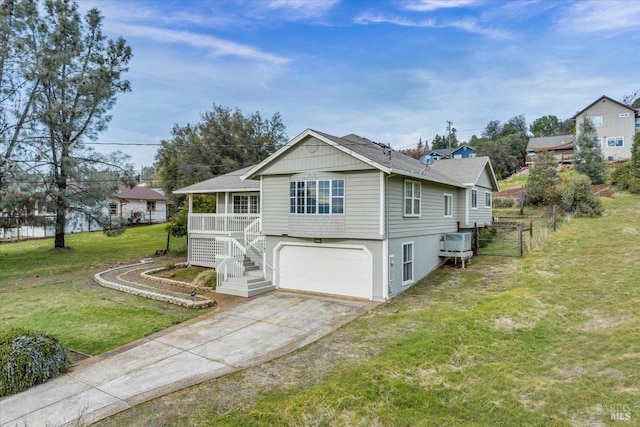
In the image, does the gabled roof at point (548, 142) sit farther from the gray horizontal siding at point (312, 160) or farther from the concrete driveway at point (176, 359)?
the concrete driveway at point (176, 359)

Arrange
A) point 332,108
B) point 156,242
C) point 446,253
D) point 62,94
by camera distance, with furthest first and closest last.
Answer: point 156,242 → point 332,108 → point 62,94 → point 446,253

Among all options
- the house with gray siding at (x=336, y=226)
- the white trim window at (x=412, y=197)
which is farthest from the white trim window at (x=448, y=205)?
the white trim window at (x=412, y=197)

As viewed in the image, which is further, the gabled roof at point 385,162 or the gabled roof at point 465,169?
the gabled roof at point 465,169

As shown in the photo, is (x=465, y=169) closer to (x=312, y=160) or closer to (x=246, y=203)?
(x=312, y=160)

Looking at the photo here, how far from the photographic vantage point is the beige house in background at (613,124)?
40250 mm

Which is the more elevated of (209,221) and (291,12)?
(291,12)

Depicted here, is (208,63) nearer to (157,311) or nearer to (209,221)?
(209,221)

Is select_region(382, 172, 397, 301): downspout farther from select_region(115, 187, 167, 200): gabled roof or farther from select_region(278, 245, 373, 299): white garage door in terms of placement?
select_region(115, 187, 167, 200): gabled roof

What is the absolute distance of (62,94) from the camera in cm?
2252

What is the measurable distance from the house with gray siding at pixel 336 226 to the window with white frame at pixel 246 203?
8.02 feet

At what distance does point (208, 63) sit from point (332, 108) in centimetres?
897

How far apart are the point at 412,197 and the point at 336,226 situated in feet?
10.9

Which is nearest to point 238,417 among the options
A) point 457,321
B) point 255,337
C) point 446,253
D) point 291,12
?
point 255,337

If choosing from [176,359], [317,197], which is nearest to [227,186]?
[317,197]
